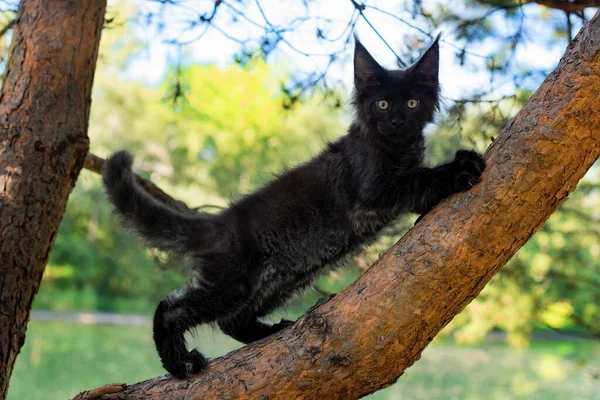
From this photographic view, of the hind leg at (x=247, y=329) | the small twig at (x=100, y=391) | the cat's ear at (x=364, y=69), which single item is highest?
the cat's ear at (x=364, y=69)

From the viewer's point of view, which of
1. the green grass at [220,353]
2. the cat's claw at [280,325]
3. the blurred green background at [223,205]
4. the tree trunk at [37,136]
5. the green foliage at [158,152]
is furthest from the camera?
the green foliage at [158,152]

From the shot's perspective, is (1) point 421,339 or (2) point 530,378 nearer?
(1) point 421,339

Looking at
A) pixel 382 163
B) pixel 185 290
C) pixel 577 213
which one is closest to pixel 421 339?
pixel 382 163

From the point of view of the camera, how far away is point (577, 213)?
695 cm

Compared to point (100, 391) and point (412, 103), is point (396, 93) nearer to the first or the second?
point (412, 103)

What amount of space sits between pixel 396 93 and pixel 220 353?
34.4 ft

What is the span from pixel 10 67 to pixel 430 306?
8.02 feet

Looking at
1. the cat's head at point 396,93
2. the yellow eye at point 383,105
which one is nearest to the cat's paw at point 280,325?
the cat's head at point 396,93

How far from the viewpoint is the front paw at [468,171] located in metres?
2.35

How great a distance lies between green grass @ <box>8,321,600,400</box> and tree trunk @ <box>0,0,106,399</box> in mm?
7572

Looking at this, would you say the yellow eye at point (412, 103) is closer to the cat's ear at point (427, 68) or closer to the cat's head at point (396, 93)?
the cat's head at point (396, 93)

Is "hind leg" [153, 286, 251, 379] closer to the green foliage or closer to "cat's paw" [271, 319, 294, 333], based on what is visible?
"cat's paw" [271, 319, 294, 333]

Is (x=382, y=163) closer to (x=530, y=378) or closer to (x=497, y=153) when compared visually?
(x=497, y=153)

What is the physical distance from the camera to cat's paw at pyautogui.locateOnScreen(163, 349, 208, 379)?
2.71m
